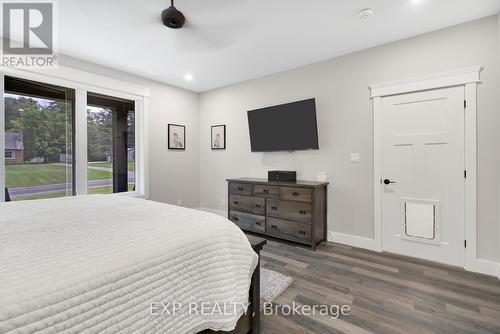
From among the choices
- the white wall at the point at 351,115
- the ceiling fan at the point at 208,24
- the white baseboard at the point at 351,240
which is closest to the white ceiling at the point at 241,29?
the ceiling fan at the point at 208,24

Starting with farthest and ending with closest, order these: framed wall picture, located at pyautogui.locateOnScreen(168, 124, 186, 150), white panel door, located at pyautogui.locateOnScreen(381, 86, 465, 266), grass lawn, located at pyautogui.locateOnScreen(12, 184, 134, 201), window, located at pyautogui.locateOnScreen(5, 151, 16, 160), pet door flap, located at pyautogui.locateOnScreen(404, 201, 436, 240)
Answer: framed wall picture, located at pyautogui.locateOnScreen(168, 124, 186, 150) → grass lawn, located at pyautogui.locateOnScreen(12, 184, 134, 201) → window, located at pyautogui.locateOnScreen(5, 151, 16, 160) → pet door flap, located at pyautogui.locateOnScreen(404, 201, 436, 240) → white panel door, located at pyautogui.locateOnScreen(381, 86, 465, 266)

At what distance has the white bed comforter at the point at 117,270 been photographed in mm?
678

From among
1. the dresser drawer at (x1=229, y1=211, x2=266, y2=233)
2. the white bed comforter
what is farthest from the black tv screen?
the white bed comforter

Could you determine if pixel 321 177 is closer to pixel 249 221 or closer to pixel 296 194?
pixel 296 194

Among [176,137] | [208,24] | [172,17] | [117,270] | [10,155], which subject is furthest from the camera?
[176,137]

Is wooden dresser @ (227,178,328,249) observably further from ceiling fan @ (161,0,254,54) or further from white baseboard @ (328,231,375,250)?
ceiling fan @ (161,0,254,54)

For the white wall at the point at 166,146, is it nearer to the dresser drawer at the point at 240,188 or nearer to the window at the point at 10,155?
the dresser drawer at the point at 240,188

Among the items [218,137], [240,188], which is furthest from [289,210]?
[218,137]

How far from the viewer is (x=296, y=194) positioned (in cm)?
309

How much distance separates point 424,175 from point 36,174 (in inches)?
185

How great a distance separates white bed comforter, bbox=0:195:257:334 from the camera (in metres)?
0.68

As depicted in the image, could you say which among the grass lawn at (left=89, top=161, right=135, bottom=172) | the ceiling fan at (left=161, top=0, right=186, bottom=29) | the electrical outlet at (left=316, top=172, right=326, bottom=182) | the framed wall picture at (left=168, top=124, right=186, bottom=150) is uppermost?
the ceiling fan at (left=161, top=0, right=186, bottom=29)

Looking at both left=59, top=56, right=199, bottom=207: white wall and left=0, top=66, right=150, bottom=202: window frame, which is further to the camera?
left=59, top=56, right=199, bottom=207: white wall

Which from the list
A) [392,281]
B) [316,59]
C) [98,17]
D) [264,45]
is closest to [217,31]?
[264,45]
